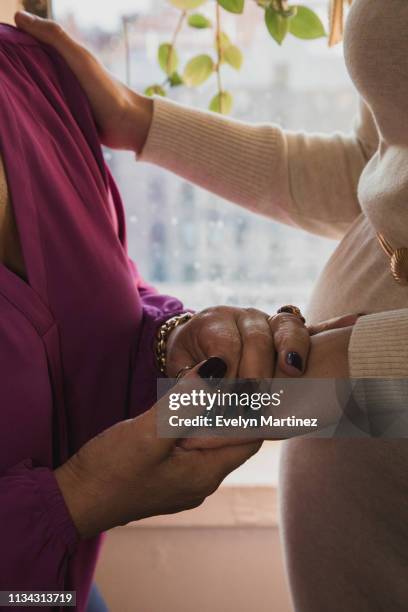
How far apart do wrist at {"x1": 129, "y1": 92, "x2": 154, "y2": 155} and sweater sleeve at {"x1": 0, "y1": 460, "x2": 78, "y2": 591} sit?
0.45 m

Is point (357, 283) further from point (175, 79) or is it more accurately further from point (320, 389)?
point (175, 79)

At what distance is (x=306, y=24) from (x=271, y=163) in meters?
0.23

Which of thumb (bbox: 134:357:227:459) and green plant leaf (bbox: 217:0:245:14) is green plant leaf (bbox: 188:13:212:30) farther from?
thumb (bbox: 134:357:227:459)

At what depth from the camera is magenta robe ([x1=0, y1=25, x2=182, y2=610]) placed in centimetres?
57

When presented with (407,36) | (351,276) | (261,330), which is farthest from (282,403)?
(407,36)

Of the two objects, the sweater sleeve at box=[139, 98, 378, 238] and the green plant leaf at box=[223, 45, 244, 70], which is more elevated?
the green plant leaf at box=[223, 45, 244, 70]

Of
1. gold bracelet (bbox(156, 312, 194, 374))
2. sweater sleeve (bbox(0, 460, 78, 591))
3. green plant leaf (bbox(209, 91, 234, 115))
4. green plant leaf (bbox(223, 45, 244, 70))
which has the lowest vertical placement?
sweater sleeve (bbox(0, 460, 78, 591))

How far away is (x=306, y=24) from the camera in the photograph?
3.21ft

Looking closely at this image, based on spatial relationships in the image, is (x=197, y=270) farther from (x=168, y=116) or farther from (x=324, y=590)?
(x=324, y=590)

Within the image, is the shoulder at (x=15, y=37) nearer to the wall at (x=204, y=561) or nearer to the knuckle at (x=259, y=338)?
the knuckle at (x=259, y=338)

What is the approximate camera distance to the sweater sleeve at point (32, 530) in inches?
22.1

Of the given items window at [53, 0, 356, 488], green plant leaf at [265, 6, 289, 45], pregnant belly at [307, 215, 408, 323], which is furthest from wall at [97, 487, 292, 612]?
green plant leaf at [265, 6, 289, 45]

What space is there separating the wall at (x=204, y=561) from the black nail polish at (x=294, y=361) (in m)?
0.68

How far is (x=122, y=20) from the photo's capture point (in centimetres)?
124
